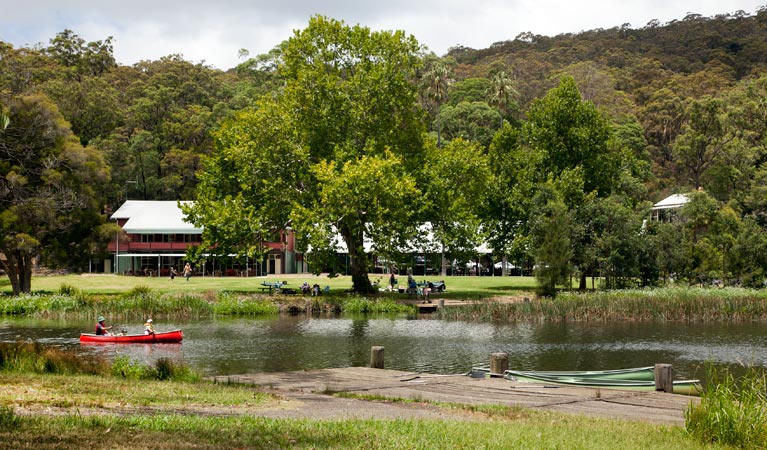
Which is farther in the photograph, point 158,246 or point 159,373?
point 158,246

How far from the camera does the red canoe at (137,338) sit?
32562 millimetres

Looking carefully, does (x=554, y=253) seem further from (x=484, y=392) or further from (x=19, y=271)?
(x=19, y=271)

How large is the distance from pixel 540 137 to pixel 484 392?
45421 mm

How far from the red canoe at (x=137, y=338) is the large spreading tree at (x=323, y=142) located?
57.5 feet

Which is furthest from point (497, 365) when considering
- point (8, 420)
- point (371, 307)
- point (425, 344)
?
point (371, 307)

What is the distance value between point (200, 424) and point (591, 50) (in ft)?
512

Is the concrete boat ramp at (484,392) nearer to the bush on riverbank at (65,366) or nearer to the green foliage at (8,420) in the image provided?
the bush on riverbank at (65,366)

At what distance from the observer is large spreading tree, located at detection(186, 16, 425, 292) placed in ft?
167

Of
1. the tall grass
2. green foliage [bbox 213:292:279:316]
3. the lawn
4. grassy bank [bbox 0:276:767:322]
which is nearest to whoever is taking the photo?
the tall grass

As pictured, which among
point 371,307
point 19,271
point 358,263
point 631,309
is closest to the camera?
point 631,309

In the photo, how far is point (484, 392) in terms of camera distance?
18.7 m

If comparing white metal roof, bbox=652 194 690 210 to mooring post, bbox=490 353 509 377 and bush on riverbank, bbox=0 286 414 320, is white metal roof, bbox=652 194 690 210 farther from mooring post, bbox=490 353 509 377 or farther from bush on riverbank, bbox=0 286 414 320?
mooring post, bbox=490 353 509 377

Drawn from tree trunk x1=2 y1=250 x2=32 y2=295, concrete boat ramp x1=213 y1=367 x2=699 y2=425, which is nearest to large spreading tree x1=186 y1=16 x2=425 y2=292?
tree trunk x1=2 y1=250 x2=32 y2=295

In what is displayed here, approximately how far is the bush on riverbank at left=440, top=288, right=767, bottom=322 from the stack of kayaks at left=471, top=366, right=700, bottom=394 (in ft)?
68.6
